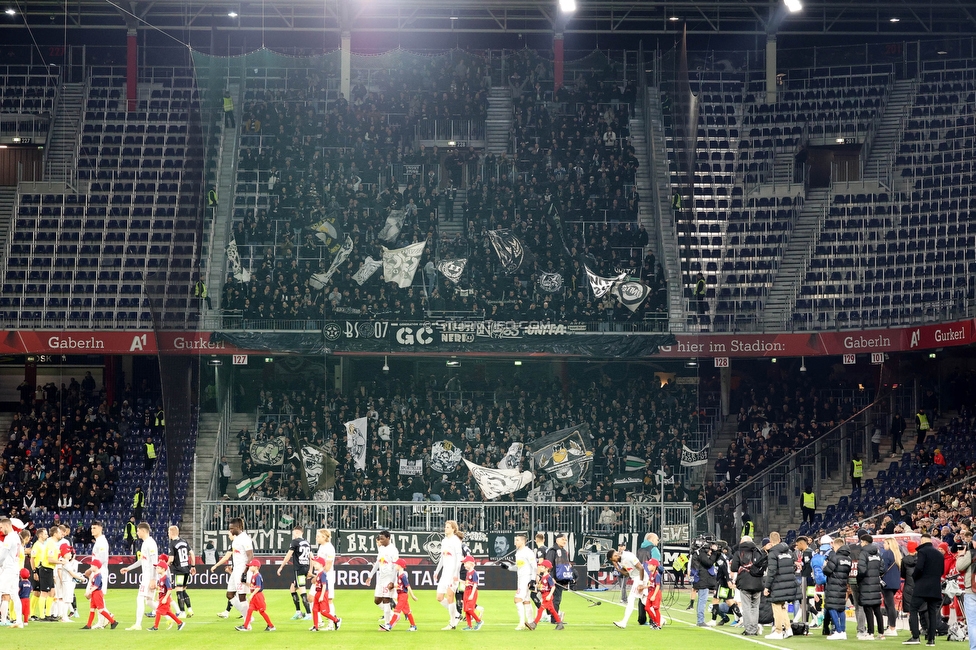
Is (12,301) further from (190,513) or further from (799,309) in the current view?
(799,309)

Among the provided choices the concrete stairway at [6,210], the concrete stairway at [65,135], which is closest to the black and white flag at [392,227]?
the concrete stairway at [65,135]

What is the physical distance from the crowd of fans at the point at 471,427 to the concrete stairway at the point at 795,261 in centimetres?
384

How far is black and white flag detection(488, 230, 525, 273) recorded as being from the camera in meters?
45.2

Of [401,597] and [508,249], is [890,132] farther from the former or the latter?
[401,597]

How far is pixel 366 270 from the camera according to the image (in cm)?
4469

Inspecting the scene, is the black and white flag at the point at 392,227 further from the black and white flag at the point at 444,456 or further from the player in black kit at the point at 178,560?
the player in black kit at the point at 178,560

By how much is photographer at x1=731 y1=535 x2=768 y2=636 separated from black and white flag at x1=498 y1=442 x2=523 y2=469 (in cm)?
1808

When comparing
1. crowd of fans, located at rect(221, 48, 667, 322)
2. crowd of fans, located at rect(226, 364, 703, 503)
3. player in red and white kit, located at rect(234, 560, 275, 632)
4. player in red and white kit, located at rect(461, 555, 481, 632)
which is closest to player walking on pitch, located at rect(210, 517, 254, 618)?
player in red and white kit, located at rect(234, 560, 275, 632)

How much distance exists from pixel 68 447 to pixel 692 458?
20.0m

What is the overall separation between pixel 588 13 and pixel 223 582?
25676 mm

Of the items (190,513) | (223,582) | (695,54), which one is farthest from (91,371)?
(695,54)

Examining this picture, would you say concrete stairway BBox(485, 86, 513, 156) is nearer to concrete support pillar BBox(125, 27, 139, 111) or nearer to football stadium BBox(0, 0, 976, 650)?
football stadium BBox(0, 0, 976, 650)

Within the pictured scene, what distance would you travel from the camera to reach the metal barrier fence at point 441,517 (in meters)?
37.8

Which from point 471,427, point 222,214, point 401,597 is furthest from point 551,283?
point 401,597
